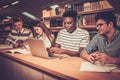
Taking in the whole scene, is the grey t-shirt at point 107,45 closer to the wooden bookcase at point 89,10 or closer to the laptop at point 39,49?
the laptop at point 39,49

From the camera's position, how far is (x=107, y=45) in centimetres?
229

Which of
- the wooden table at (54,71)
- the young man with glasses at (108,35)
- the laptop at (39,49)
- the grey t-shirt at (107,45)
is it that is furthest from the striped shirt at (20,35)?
the young man with glasses at (108,35)

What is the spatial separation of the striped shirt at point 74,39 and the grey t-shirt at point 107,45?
0.42 metres

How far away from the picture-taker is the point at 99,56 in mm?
1833

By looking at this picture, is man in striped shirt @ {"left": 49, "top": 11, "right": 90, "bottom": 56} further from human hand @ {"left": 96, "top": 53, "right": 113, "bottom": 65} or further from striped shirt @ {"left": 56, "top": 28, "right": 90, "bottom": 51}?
human hand @ {"left": 96, "top": 53, "right": 113, "bottom": 65}

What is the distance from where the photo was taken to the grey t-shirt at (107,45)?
7.24 ft

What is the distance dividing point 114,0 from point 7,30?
5.88 meters

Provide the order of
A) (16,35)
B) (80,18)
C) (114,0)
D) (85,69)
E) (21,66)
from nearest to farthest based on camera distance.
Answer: (85,69) < (21,66) < (114,0) < (80,18) < (16,35)

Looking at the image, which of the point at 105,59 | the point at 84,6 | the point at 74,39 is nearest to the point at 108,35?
the point at 105,59

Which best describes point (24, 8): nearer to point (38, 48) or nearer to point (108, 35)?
point (38, 48)

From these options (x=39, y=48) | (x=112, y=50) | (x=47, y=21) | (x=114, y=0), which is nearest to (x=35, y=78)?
(x=39, y=48)

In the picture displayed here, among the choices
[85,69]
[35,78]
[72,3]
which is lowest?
[35,78]

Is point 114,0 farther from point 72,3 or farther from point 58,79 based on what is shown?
point 58,79

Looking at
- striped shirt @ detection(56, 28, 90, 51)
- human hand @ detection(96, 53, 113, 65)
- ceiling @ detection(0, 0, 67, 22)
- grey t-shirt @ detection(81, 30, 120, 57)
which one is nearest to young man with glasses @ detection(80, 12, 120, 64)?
grey t-shirt @ detection(81, 30, 120, 57)
